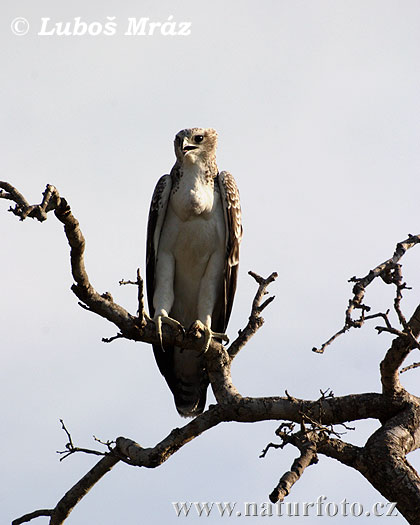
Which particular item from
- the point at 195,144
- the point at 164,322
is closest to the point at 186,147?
the point at 195,144

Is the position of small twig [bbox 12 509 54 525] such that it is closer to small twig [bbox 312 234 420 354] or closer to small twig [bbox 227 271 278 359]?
small twig [bbox 227 271 278 359]

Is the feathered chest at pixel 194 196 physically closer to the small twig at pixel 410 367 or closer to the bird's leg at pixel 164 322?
the bird's leg at pixel 164 322

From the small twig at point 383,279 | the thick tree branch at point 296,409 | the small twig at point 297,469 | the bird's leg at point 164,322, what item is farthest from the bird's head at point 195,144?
the small twig at point 297,469

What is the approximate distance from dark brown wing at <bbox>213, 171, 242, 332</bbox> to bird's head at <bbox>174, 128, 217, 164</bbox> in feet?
0.83

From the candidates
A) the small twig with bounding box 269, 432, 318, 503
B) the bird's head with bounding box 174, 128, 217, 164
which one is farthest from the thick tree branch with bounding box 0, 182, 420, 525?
the bird's head with bounding box 174, 128, 217, 164

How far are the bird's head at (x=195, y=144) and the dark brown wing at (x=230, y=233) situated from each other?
0.25 metres

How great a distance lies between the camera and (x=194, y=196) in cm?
723

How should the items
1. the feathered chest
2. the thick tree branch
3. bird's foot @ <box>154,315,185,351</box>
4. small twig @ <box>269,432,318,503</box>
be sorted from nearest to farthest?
1. small twig @ <box>269,432,318,503</box>
2. the thick tree branch
3. bird's foot @ <box>154,315,185,351</box>
4. the feathered chest

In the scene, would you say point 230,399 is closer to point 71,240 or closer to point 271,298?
point 271,298

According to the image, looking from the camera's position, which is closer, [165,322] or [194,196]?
[165,322]

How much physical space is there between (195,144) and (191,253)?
3.22 feet

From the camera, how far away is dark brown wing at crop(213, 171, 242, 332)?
7.34 m

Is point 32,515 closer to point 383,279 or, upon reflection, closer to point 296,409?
point 296,409

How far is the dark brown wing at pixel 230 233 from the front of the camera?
734 centimetres
